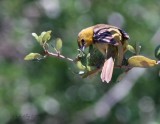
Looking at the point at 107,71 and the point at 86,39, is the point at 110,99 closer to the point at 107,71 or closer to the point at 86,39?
the point at 86,39

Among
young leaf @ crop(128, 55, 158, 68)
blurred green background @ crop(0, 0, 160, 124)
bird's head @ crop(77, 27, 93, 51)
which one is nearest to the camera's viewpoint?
young leaf @ crop(128, 55, 158, 68)

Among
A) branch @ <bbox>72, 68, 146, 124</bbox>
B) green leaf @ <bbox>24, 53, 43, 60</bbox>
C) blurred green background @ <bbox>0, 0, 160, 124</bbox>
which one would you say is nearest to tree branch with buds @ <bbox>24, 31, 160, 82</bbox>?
green leaf @ <bbox>24, 53, 43, 60</bbox>

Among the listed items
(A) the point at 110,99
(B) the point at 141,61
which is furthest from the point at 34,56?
(A) the point at 110,99

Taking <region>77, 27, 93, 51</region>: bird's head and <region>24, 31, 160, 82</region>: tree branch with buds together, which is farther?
<region>77, 27, 93, 51</region>: bird's head

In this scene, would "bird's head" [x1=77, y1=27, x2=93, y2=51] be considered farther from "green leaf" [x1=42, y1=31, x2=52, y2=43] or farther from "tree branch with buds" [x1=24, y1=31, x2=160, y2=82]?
"green leaf" [x1=42, y1=31, x2=52, y2=43]

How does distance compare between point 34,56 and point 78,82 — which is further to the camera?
point 78,82

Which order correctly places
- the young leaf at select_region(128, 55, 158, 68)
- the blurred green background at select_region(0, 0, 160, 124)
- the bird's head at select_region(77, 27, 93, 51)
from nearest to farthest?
the young leaf at select_region(128, 55, 158, 68), the bird's head at select_region(77, 27, 93, 51), the blurred green background at select_region(0, 0, 160, 124)

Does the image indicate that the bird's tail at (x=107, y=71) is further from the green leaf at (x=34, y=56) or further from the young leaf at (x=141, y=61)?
the green leaf at (x=34, y=56)
